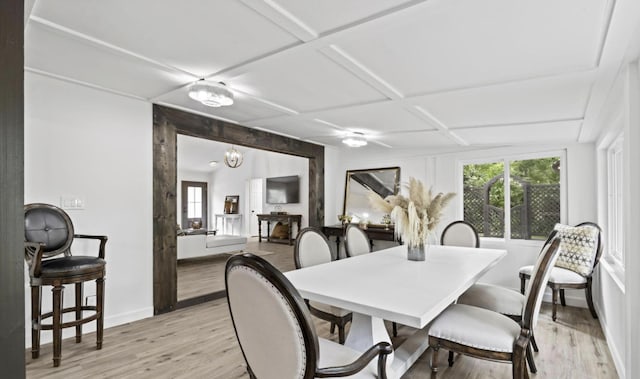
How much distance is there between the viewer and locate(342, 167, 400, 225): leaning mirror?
5781 mm

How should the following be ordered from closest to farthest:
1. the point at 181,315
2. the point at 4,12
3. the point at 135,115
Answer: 1. the point at 4,12
2. the point at 135,115
3. the point at 181,315

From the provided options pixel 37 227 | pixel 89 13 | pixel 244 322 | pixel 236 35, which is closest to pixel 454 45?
pixel 236 35

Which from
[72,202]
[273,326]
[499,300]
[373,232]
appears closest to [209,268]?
[373,232]

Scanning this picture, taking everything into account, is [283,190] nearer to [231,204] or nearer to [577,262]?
[231,204]

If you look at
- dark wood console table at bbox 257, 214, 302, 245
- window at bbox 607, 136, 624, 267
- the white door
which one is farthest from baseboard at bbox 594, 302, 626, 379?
the white door

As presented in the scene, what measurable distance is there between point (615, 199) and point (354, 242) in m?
2.78

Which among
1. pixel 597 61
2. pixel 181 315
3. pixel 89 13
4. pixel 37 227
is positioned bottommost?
pixel 181 315

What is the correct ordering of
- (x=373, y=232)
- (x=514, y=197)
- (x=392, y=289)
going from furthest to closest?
(x=373, y=232), (x=514, y=197), (x=392, y=289)

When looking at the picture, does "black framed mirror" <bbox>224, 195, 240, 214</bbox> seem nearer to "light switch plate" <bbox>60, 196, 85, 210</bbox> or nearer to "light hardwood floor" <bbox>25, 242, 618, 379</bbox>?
"light hardwood floor" <bbox>25, 242, 618, 379</bbox>

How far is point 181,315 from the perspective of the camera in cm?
344

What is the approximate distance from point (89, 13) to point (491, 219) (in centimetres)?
514

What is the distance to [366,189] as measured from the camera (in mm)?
5992

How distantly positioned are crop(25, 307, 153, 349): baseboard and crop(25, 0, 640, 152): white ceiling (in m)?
2.08

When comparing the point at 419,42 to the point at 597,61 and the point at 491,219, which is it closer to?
the point at 597,61
